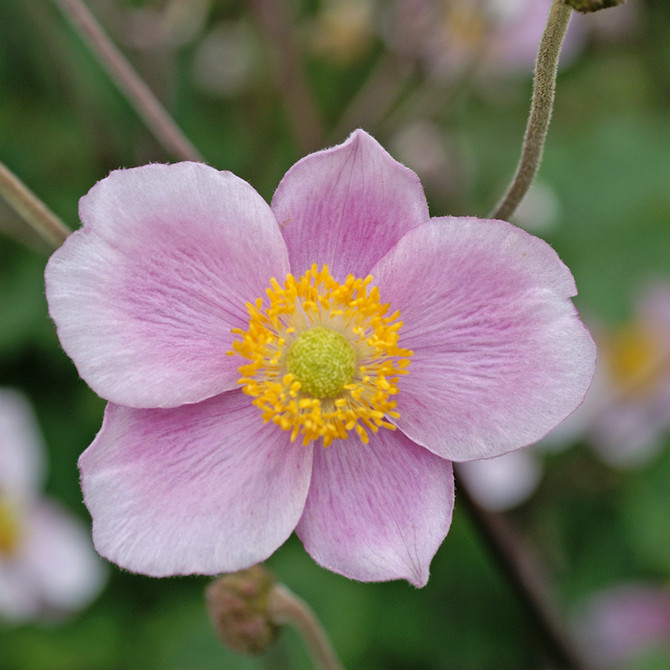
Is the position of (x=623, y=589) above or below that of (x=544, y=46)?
below

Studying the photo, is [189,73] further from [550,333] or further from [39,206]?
[550,333]

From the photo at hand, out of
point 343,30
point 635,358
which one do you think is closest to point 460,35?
point 343,30

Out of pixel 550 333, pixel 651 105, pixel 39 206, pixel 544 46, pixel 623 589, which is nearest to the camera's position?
pixel 544 46

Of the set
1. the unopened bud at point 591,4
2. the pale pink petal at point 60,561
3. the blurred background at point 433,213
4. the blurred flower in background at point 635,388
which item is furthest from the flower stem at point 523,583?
the pale pink petal at point 60,561

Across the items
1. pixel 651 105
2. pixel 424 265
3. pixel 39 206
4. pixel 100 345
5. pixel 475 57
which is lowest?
pixel 651 105

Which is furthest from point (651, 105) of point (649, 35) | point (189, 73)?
point (189, 73)

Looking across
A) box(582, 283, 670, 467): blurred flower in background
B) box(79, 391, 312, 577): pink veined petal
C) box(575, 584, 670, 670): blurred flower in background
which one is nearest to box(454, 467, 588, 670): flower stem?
box(79, 391, 312, 577): pink veined petal

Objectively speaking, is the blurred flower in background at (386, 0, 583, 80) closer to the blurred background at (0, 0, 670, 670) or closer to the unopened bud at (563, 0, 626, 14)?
the blurred background at (0, 0, 670, 670)

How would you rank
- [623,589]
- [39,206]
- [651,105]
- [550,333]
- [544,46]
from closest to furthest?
[544,46] < [550,333] < [39,206] < [623,589] < [651,105]
